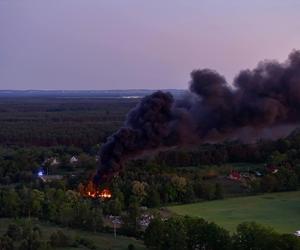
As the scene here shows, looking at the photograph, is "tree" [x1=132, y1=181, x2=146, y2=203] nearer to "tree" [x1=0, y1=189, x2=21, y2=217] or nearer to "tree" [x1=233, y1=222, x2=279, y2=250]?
"tree" [x1=0, y1=189, x2=21, y2=217]

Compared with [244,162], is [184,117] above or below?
above

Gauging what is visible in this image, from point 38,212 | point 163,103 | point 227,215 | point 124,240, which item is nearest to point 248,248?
point 124,240

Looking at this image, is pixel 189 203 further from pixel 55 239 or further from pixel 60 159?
pixel 60 159

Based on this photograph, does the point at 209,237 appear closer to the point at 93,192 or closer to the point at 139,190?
the point at 93,192

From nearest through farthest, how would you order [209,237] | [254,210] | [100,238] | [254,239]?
1. [254,239]
2. [209,237]
3. [100,238]
4. [254,210]

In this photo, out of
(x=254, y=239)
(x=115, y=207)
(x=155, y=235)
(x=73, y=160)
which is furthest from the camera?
(x=73, y=160)

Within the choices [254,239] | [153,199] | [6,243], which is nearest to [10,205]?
[153,199]
